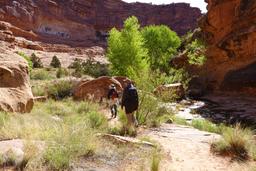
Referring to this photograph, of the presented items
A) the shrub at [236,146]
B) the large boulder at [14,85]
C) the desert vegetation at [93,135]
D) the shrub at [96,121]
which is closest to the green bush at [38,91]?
the desert vegetation at [93,135]

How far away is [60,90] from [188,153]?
15398mm

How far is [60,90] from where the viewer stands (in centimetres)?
2217

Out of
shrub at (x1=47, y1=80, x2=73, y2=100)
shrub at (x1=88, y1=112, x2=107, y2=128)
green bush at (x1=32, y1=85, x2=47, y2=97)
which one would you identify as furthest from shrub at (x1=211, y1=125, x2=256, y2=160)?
green bush at (x1=32, y1=85, x2=47, y2=97)

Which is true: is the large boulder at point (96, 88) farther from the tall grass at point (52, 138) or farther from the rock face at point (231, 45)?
the tall grass at point (52, 138)

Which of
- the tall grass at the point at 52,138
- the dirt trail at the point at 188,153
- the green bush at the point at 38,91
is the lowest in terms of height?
the dirt trail at the point at 188,153

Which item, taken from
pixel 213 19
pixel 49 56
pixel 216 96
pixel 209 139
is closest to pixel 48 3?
pixel 49 56

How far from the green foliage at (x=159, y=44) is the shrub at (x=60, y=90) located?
14192 mm

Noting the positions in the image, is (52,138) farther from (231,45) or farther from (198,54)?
(198,54)

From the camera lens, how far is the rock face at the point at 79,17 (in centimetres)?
5606

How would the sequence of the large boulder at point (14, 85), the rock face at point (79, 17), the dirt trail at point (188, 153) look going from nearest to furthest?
1. the dirt trail at point (188, 153)
2. the large boulder at point (14, 85)
3. the rock face at point (79, 17)

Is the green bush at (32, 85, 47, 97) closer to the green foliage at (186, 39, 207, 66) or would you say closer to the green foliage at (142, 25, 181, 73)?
the green foliage at (186, 39, 207, 66)

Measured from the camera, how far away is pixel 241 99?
2202 cm

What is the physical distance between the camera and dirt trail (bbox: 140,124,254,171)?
23.8 ft

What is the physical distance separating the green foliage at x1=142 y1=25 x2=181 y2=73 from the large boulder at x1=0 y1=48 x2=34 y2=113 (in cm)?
2489
